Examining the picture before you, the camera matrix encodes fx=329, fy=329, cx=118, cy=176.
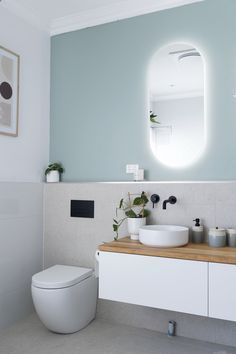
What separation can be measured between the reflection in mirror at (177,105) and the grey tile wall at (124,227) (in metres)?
0.26

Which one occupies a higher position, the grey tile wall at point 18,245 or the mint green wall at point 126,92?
the mint green wall at point 126,92

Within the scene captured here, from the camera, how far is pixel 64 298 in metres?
2.17

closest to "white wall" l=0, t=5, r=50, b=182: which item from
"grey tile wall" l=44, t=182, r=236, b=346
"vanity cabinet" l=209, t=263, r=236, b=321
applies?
"grey tile wall" l=44, t=182, r=236, b=346

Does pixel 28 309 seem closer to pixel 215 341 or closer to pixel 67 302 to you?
pixel 67 302

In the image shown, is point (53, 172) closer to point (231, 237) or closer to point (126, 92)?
point (126, 92)

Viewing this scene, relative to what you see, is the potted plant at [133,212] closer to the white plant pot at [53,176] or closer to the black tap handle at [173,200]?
the black tap handle at [173,200]

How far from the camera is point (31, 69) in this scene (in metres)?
2.76

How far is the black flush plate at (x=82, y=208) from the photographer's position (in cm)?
265

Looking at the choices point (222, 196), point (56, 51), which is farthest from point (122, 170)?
point (56, 51)

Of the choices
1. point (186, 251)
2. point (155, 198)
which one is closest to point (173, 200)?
point (155, 198)

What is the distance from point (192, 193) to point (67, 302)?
1126 millimetres

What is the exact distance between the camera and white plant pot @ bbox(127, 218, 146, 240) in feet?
7.54

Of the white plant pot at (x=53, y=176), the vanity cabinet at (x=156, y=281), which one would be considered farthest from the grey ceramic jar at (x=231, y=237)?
the white plant pot at (x=53, y=176)

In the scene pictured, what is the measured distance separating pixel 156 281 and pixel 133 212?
0.60 metres
